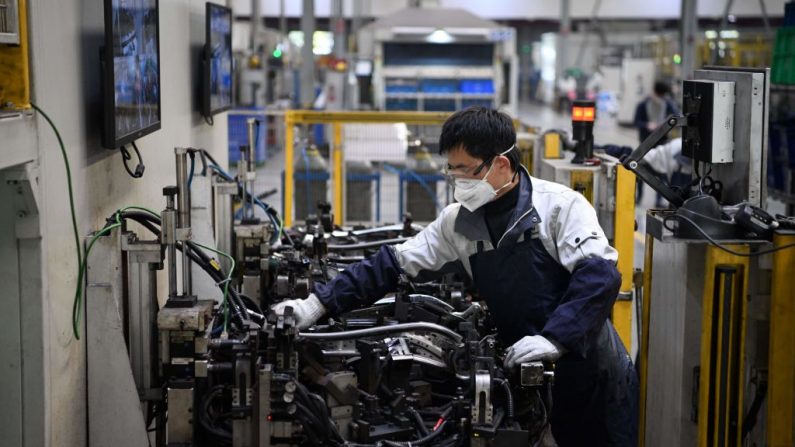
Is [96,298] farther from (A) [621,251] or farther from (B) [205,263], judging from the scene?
(A) [621,251]

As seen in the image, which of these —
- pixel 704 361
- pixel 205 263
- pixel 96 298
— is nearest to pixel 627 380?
pixel 704 361

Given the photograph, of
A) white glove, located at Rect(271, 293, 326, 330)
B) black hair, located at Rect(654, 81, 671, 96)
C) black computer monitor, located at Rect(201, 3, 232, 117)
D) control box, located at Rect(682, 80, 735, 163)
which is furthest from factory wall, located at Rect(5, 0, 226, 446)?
black hair, located at Rect(654, 81, 671, 96)

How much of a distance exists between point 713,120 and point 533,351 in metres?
0.97

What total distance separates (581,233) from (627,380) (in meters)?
0.69

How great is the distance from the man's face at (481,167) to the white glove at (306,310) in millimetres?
662

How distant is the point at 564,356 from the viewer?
11.6 feet

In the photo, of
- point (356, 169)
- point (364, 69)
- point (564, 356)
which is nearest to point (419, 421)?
point (564, 356)

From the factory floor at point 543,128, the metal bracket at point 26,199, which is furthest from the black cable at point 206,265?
the factory floor at point 543,128

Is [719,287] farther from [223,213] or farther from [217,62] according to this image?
[217,62]

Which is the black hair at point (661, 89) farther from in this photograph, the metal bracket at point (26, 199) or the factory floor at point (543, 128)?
the metal bracket at point (26, 199)

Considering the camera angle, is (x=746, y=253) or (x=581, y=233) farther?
(x=581, y=233)

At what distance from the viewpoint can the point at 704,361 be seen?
10.6ft

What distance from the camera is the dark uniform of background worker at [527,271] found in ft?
11.1

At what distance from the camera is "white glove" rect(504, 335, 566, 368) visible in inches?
128
